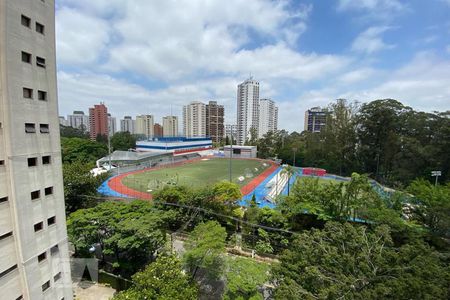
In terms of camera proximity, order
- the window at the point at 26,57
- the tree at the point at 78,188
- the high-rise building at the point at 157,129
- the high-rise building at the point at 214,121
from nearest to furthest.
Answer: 1. the window at the point at 26,57
2. the tree at the point at 78,188
3. the high-rise building at the point at 214,121
4. the high-rise building at the point at 157,129

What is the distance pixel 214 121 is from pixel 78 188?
72.1 m

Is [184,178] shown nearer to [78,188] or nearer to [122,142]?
[78,188]

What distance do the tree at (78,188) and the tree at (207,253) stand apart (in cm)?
1198

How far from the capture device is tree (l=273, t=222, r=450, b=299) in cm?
665

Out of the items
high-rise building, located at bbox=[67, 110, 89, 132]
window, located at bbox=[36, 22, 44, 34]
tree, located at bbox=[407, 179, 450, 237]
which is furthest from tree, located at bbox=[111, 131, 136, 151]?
high-rise building, located at bbox=[67, 110, 89, 132]

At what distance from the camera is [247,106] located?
7844 centimetres

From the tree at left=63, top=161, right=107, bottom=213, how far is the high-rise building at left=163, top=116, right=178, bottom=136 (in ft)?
257

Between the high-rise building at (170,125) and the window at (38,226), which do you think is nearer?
the window at (38,226)

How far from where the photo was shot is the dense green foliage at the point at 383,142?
25031mm

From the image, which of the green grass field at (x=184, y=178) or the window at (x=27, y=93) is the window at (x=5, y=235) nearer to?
the window at (x=27, y=93)

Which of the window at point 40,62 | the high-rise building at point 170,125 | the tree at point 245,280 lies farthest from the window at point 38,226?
the high-rise building at point 170,125

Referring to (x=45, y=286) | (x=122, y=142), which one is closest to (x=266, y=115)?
(x=122, y=142)

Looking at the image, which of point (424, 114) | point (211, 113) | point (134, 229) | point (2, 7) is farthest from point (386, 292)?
point (211, 113)

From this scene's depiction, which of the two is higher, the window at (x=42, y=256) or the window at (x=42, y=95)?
the window at (x=42, y=95)
